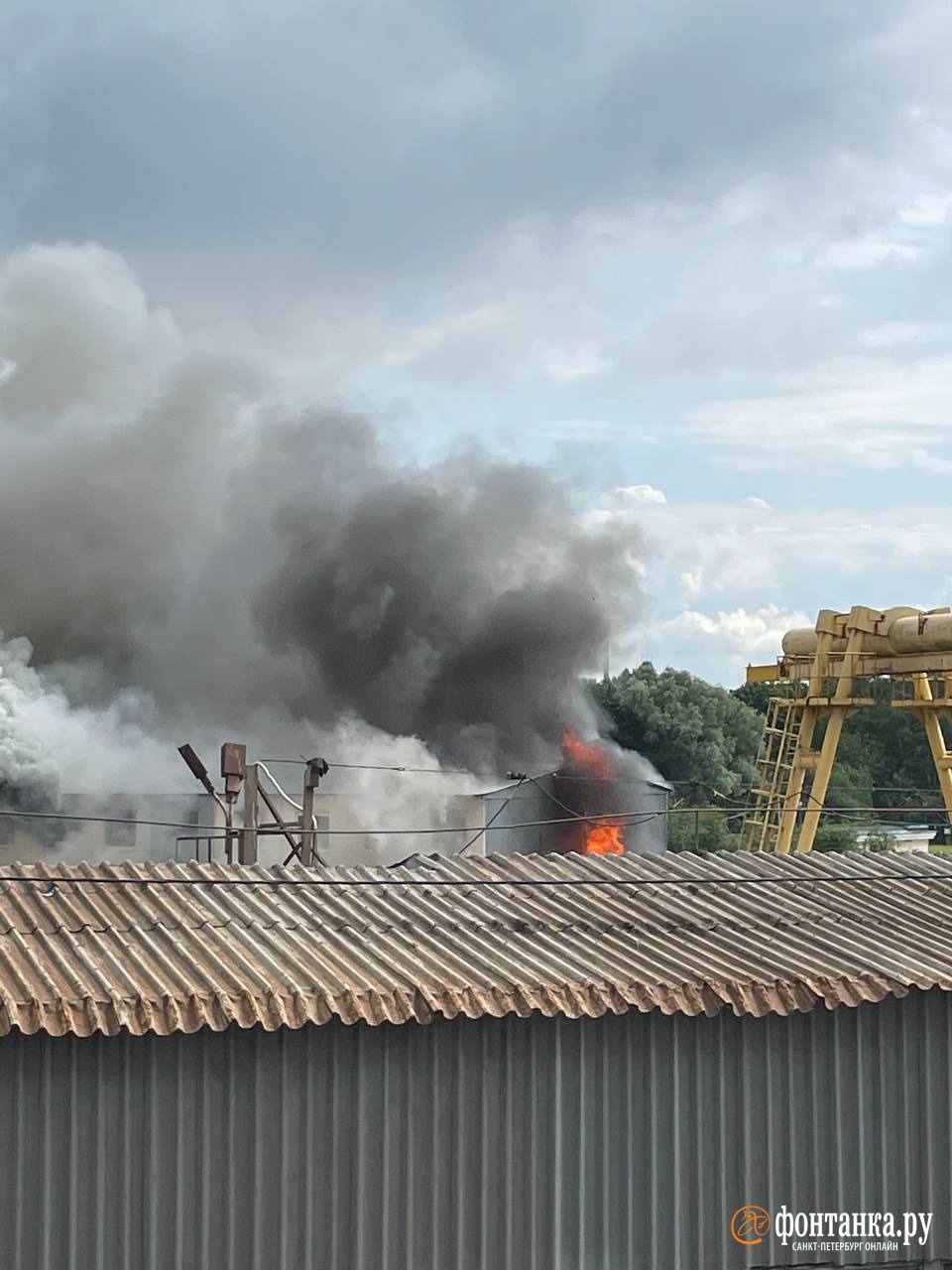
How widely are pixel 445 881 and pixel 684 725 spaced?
5202cm

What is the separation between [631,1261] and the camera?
11.1 metres

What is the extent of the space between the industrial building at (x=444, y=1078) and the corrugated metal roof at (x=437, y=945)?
30 millimetres

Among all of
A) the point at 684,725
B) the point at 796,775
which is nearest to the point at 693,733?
the point at 684,725

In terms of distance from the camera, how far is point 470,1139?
10805 mm

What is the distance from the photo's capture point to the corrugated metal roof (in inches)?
398

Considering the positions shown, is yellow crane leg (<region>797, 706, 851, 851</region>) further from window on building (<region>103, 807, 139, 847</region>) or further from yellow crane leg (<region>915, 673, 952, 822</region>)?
window on building (<region>103, 807, 139, 847</region>)

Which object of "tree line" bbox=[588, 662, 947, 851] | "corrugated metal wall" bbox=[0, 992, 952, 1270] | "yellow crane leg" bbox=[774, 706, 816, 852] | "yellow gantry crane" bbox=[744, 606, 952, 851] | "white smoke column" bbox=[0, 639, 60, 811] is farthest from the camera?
"tree line" bbox=[588, 662, 947, 851]

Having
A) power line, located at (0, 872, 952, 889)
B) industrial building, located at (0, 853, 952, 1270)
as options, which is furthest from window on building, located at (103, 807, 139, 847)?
power line, located at (0, 872, 952, 889)

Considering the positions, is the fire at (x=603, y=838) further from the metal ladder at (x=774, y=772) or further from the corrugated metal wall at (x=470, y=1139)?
the corrugated metal wall at (x=470, y=1139)

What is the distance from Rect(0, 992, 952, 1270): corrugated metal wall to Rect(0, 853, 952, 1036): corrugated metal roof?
16.0 inches

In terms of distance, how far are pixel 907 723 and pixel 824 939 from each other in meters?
67.0

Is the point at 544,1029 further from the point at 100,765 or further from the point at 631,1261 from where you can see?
the point at 100,765

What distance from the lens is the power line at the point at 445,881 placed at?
12.0m

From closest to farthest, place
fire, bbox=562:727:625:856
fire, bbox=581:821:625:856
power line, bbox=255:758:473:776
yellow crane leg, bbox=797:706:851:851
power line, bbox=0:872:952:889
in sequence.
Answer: power line, bbox=0:872:952:889 → yellow crane leg, bbox=797:706:851:851 → fire, bbox=581:821:625:856 → fire, bbox=562:727:625:856 → power line, bbox=255:758:473:776
